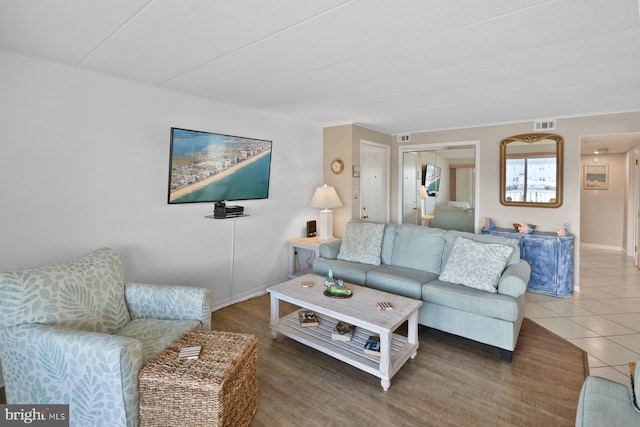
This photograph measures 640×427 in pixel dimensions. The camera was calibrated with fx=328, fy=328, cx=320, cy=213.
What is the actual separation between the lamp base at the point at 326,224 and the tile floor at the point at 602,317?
7.79 ft

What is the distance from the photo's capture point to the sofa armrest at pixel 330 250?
3.82 m

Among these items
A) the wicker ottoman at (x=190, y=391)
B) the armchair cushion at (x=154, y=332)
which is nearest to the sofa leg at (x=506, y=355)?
the wicker ottoman at (x=190, y=391)

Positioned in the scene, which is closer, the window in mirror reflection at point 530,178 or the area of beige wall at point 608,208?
the window in mirror reflection at point 530,178

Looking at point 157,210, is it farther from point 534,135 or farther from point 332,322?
point 534,135

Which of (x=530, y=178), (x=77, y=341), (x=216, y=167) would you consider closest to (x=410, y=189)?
(x=530, y=178)

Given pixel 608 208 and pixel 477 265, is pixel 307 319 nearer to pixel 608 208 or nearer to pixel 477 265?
pixel 477 265

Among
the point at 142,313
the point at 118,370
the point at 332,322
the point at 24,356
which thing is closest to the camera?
the point at 118,370

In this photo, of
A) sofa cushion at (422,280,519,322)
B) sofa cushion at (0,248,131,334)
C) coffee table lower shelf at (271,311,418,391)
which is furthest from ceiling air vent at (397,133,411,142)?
sofa cushion at (0,248,131,334)

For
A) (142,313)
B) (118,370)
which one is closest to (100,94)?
(142,313)

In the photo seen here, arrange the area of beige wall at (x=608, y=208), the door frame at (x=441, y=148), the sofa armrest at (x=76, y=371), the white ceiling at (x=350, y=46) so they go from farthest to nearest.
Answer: the area of beige wall at (x=608, y=208) < the door frame at (x=441, y=148) < the white ceiling at (x=350, y=46) < the sofa armrest at (x=76, y=371)

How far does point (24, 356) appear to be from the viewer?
1.66 metres

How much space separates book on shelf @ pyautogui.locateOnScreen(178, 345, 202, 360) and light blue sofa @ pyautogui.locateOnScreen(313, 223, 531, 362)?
1871 millimetres

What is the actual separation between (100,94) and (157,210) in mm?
1038

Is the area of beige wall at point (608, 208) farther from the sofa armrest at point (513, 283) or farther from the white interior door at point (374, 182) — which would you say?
the sofa armrest at point (513, 283)
